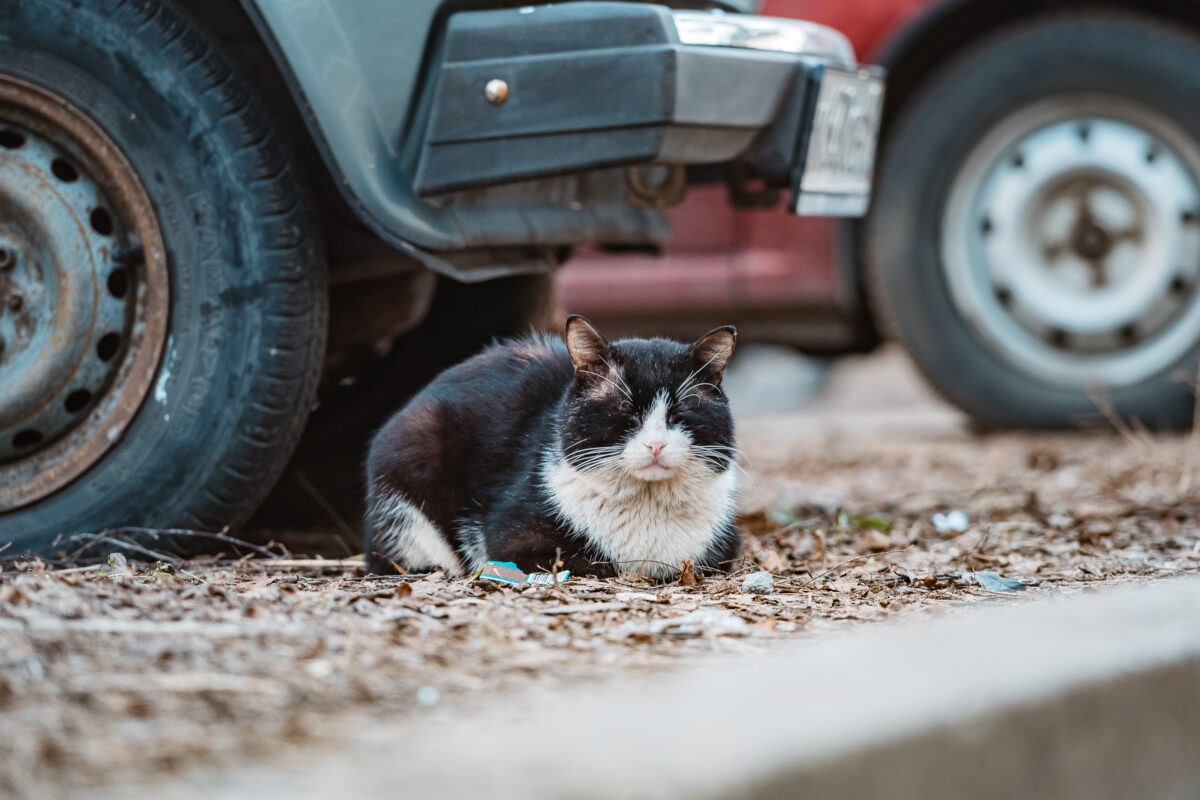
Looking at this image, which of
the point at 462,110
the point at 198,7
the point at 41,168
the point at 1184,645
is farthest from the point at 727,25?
the point at 1184,645

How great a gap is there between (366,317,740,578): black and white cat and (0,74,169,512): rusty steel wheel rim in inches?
24.8

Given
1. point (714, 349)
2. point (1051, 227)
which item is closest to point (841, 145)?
point (714, 349)

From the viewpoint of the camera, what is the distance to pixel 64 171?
3.52 metres

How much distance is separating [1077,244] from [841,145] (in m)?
A: 2.26

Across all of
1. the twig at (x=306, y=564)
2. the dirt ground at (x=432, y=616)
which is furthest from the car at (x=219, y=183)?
the dirt ground at (x=432, y=616)

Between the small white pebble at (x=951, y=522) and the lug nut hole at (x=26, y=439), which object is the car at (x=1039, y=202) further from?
the lug nut hole at (x=26, y=439)

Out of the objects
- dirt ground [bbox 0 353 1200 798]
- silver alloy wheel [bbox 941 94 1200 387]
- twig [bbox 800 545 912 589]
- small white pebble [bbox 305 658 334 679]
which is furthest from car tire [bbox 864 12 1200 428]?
small white pebble [bbox 305 658 334 679]

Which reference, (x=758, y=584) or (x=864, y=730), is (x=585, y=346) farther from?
(x=864, y=730)

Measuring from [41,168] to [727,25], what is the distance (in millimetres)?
1662

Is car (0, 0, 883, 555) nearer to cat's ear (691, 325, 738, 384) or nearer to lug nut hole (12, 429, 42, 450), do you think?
lug nut hole (12, 429, 42, 450)

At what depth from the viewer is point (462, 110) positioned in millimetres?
3492

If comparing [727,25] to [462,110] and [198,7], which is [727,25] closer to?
[462,110]

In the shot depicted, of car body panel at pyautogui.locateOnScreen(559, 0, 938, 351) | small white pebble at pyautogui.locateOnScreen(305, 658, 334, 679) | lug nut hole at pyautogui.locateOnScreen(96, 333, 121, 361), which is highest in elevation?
car body panel at pyautogui.locateOnScreen(559, 0, 938, 351)

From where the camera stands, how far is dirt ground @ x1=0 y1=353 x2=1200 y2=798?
1.92 metres
